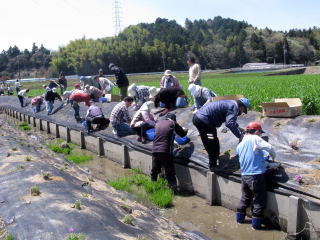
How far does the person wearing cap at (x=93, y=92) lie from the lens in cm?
1447

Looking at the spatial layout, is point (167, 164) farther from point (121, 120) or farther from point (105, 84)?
point (105, 84)

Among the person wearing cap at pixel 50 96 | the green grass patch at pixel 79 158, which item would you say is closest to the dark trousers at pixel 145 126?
the green grass patch at pixel 79 158

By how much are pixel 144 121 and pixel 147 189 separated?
2.11m

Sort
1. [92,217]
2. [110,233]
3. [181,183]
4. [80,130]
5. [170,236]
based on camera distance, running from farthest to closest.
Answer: [80,130] → [181,183] → [170,236] → [92,217] → [110,233]

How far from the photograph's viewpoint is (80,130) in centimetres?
1264

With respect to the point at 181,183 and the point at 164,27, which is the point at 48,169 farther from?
the point at 164,27

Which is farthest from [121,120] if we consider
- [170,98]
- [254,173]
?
[254,173]

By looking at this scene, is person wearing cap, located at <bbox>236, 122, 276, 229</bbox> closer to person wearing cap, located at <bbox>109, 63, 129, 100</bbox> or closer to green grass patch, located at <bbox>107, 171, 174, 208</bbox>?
green grass patch, located at <bbox>107, 171, 174, 208</bbox>

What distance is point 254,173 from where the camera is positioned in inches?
202

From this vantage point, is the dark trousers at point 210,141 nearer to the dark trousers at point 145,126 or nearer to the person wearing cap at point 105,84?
the dark trousers at point 145,126

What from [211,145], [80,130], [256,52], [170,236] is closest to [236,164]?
[211,145]

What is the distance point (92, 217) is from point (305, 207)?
2911mm

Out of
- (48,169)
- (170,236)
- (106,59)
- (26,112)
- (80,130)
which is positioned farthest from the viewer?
(106,59)

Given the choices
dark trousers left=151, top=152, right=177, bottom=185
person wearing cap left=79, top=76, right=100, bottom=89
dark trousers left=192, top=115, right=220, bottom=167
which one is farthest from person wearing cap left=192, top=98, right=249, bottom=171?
person wearing cap left=79, top=76, right=100, bottom=89
